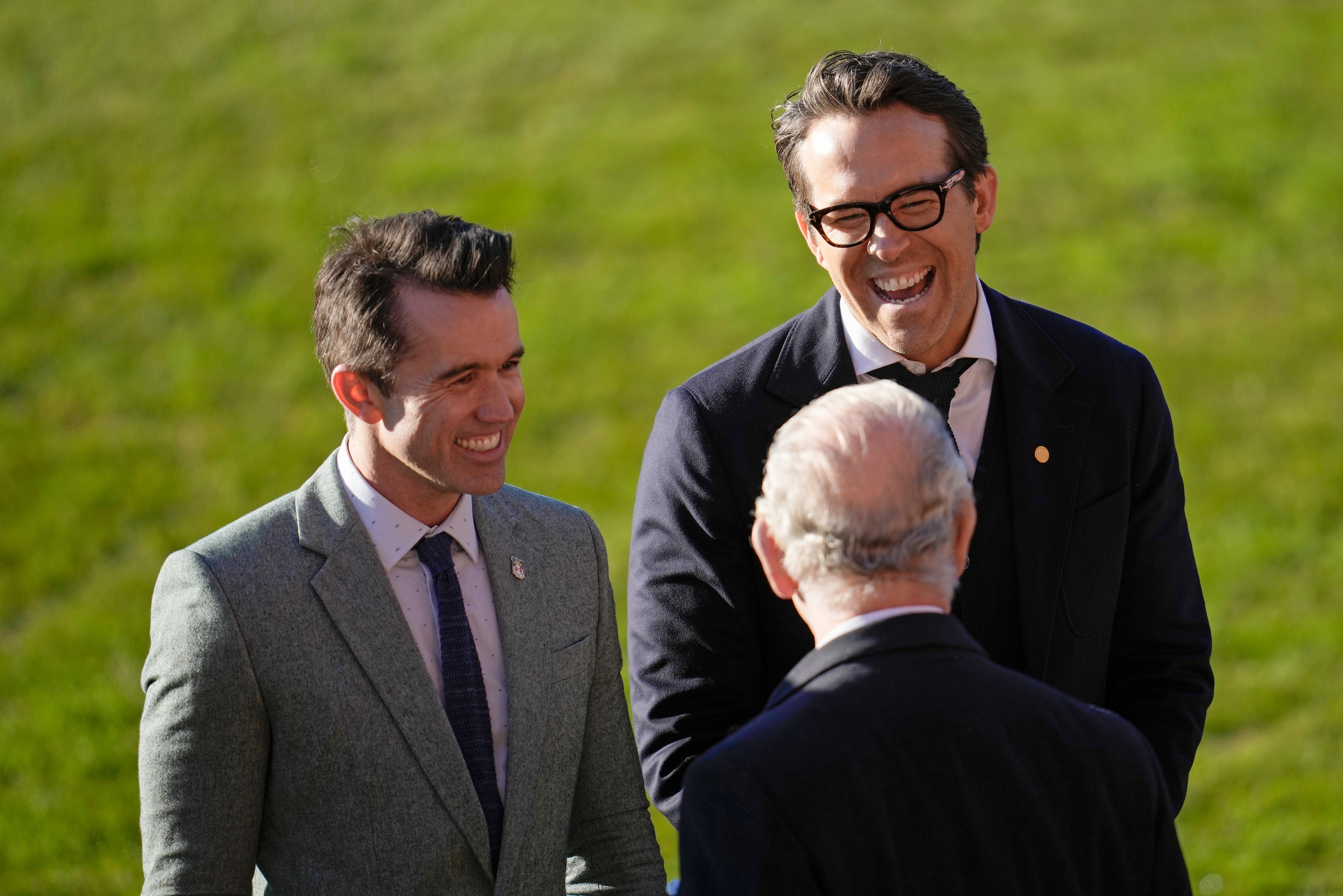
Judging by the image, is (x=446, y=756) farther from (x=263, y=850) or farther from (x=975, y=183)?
(x=975, y=183)

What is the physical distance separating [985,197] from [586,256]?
7.12 meters

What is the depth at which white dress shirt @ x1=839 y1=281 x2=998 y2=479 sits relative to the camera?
117 inches

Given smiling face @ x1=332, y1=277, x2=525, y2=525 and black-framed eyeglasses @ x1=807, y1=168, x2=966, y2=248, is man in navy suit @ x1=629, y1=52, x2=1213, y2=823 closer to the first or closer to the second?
black-framed eyeglasses @ x1=807, y1=168, x2=966, y2=248

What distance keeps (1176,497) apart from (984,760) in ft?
4.52

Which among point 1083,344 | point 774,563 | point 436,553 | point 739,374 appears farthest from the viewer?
point 1083,344

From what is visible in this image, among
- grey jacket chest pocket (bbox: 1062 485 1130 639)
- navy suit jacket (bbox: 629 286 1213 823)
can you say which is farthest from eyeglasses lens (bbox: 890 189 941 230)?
grey jacket chest pocket (bbox: 1062 485 1130 639)

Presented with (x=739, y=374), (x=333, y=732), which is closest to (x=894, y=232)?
(x=739, y=374)

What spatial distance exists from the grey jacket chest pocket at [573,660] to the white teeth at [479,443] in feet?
1.54

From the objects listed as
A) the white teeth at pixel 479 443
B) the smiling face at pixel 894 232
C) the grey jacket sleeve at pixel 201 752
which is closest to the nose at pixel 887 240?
the smiling face at pixel 894 232

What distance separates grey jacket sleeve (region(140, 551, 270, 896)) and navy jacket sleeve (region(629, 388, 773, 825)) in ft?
2.67

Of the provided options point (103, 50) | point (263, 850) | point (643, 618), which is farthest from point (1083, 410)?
point (103, 50)

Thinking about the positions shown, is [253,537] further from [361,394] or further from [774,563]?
[774,563]

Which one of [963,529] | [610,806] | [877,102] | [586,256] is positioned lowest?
[610,806]

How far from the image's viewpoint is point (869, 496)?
1973mm
